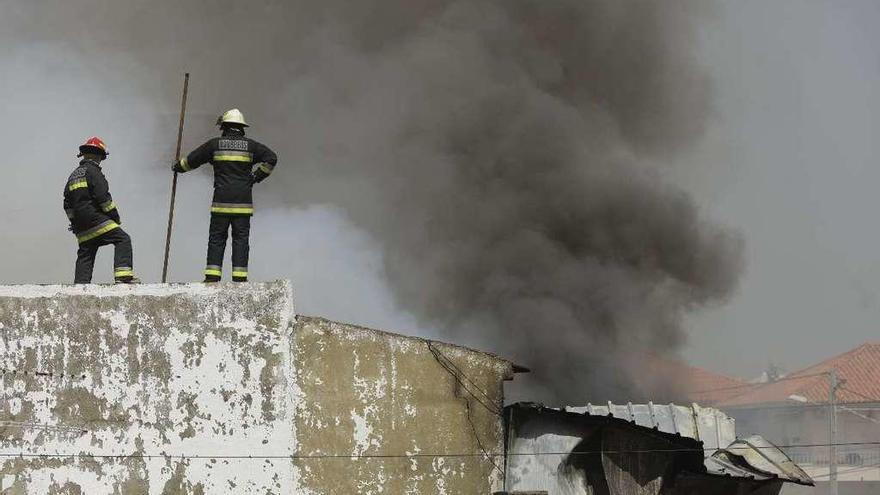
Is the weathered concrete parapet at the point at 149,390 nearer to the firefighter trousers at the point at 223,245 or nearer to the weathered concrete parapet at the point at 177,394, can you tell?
the weathered concrete parapet at the point at 177,394

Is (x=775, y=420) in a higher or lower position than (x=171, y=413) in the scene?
higher

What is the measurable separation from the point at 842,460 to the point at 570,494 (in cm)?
3005

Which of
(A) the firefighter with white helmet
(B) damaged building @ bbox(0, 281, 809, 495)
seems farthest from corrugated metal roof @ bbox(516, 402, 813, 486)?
(A) the firefighter with white helmet

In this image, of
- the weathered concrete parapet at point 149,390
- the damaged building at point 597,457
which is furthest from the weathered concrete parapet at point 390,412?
the damaged building at point 597,457

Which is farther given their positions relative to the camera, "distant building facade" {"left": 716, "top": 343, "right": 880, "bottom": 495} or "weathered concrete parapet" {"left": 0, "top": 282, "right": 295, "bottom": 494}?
"distant building facade" {"left": 716, "top": 343, "right": 880, "bottom": 495}

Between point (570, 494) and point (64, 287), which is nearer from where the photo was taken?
point (64, 287)

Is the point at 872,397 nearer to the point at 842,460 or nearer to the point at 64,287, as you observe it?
the point at 842,460

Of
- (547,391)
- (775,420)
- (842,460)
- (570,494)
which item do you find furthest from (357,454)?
(842,460)

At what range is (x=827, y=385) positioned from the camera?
35.8 m

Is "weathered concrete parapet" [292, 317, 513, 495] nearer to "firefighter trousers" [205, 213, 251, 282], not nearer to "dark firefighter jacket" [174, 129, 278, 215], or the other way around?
"firefighter trousers" [205, 213, 251, 282]

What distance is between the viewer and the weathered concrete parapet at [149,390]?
7328 millimetres

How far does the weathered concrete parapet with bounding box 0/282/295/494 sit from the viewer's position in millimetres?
7328

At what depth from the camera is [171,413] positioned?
7367 mm

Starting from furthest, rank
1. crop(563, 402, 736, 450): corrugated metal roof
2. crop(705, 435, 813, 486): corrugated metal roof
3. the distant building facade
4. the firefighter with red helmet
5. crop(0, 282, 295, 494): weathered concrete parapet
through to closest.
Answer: the distant building facade → crop(563, 402, 736, 450): corrugated metal roof → crop(705, 435, 813, 486): corrugated metal roof → the firefighter with red helmet → crop(0, 282, 295, 494): weathered concrete parapet
